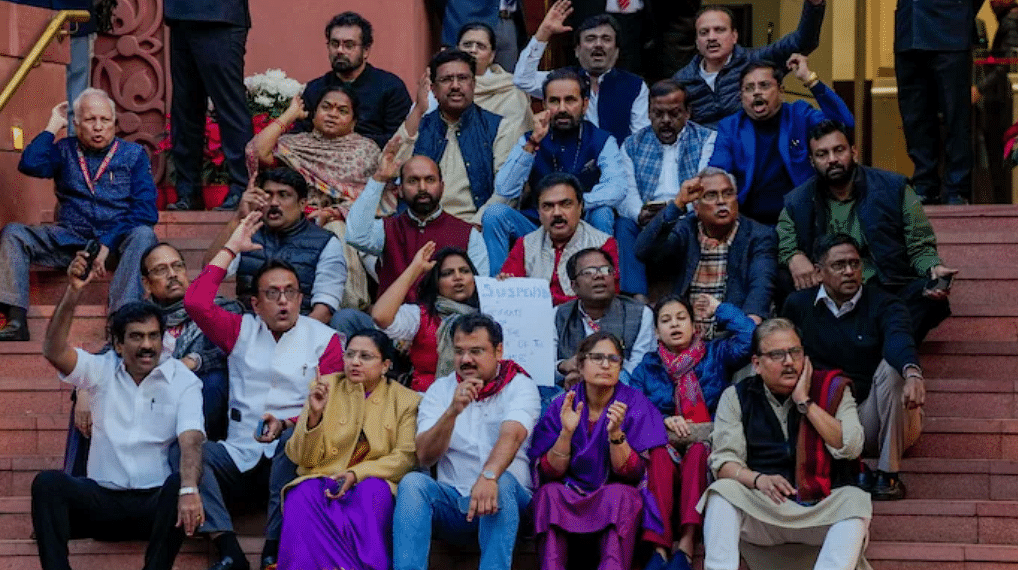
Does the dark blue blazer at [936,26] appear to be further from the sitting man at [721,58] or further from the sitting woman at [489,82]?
the sitting woman at [489,82]

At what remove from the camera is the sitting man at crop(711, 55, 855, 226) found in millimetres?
11281

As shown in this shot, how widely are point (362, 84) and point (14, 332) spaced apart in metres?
2.44

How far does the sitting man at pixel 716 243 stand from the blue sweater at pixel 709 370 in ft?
1.65

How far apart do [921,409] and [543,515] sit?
6.00 ft

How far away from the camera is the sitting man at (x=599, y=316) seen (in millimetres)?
10172

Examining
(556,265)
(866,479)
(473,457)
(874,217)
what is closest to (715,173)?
(874,217)

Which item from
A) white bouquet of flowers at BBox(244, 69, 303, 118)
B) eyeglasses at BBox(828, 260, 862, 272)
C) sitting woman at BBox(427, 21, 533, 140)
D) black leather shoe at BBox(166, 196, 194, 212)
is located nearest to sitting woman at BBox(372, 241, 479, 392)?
eyeglasses at BBox(828, 260, 862, 272)

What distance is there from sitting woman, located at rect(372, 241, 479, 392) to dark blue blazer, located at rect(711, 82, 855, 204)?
1597 millimetres

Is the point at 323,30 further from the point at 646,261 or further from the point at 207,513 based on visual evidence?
the point at 207,513

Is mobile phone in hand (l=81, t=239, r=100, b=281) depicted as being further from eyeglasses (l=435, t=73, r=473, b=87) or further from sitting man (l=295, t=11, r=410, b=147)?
eyeglasses (l=435, t=73, r=473, b=87)

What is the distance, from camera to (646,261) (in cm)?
1088

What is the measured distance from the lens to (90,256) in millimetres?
10172

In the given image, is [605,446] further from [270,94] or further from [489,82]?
[270,94]

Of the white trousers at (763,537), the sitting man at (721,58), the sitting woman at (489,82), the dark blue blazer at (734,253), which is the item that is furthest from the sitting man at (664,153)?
the white trousers at (763,537)
